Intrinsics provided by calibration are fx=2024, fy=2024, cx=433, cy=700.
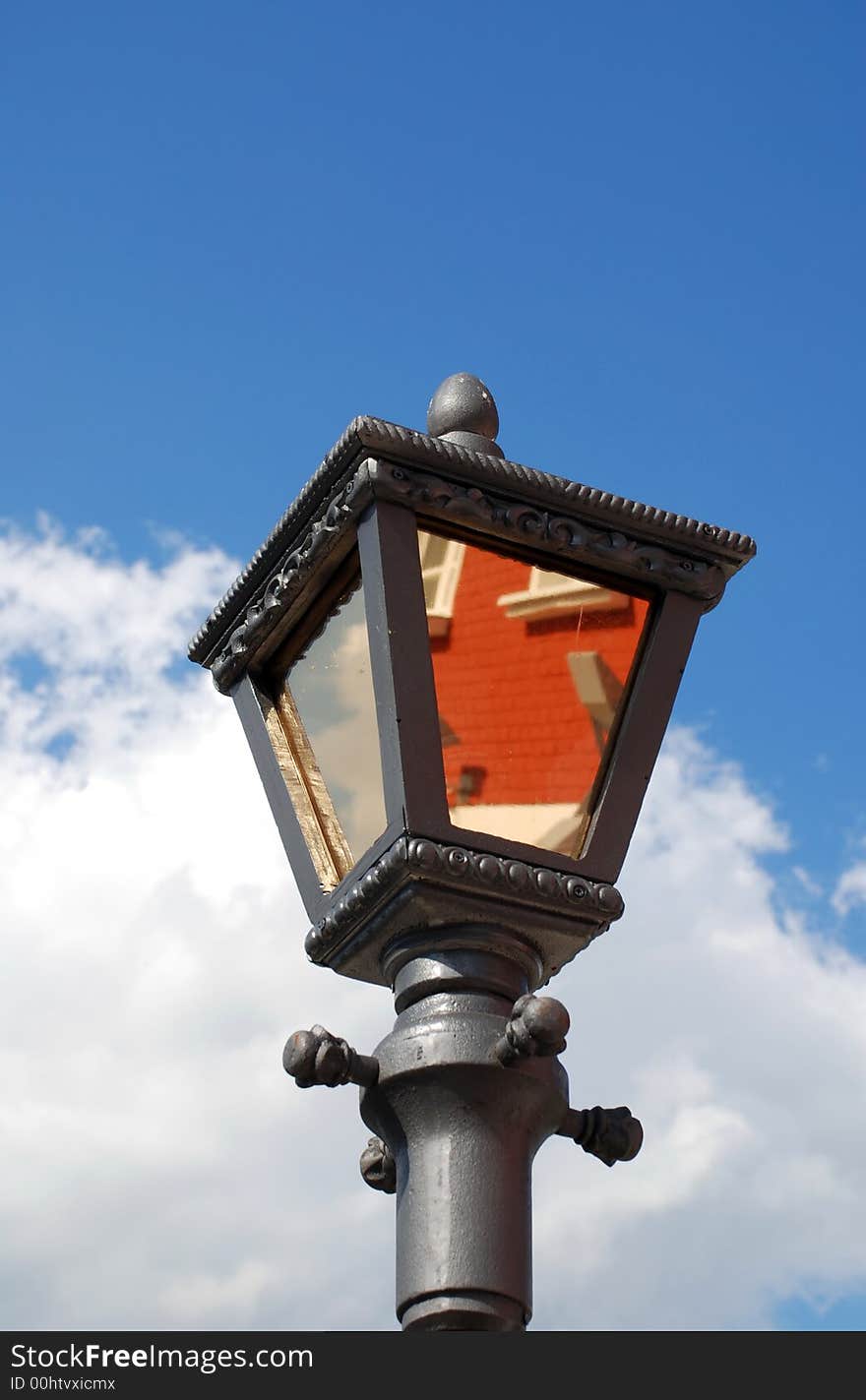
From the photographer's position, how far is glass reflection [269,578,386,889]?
323 cm

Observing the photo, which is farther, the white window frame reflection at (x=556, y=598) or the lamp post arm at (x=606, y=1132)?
the white window frame reflection at (x=556, y=598)

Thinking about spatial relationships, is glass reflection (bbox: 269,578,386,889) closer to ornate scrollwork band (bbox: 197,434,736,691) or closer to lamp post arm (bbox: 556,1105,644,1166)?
ornate scrollwork band (bbox: 197,434,736,691)

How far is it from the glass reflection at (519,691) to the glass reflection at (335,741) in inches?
5.5

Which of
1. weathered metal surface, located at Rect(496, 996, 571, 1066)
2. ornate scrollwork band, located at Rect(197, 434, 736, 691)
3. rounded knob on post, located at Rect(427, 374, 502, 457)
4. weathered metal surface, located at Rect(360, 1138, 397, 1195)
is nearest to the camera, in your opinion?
weathered metal surface, located at Rect(496, 996, 571, 1066)

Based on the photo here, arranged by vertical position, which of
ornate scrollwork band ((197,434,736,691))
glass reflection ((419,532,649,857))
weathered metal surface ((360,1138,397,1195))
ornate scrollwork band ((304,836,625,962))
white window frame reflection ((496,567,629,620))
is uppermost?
ornate scrollwork band ((197,434,736,691))

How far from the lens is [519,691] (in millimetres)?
3186

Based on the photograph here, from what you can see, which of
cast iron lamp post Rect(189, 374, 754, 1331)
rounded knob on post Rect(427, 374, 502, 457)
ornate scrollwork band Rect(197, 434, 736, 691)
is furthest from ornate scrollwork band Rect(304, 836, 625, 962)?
rounded knob on post Rect(427, 374, 502, 457)

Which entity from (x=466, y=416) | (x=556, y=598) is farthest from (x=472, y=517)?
(x=466, y=416)

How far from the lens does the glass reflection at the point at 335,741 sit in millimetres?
3234

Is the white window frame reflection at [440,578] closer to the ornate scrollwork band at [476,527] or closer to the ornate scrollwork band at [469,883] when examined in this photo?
the ornate scrollwork band at [476,527]

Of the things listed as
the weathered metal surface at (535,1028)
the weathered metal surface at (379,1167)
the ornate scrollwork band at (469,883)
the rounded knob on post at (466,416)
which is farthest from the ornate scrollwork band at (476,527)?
the weathered metal surface at (379,1167)

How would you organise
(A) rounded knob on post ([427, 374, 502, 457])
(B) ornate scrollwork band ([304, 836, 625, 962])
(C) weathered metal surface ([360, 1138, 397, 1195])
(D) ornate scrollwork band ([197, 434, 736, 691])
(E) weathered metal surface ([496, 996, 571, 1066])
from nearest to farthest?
(E) weathered metal surface ([496, 996, 571, 1066])
(B) ornate scrollwork band ([304, 836, 625, 962])
(C) weathered metal surface ([360, 1138, 397, 1195])
(D) ornate scrollwork band ([197, 434, 736, 691])
(A) rounded knob on post ([427, 374, 502, 457])
